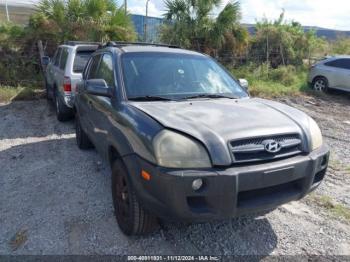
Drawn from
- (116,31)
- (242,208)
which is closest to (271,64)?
(116,31)

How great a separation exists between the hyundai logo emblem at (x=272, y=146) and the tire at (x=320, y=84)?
33.7 ft

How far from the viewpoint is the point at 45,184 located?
4145 millimetres

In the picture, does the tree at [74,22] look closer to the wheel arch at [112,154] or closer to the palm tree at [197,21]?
the palm tree at [197,21]

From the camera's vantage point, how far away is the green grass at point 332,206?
11.7ft

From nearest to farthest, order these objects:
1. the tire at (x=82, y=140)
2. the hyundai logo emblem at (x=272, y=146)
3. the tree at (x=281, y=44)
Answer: the hyundai logo emblem at (x=272, y=146)
the tire at (x=82, y=140)
the tree at (x=281, y=44)

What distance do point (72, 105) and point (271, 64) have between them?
10.6 meters

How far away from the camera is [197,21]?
11.9m

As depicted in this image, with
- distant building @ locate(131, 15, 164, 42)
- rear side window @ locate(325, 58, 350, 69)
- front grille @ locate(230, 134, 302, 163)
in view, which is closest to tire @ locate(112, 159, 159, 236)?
front grille @ locate(230, 134, 302, 163)

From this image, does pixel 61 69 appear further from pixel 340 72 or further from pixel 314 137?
pixel 340 72

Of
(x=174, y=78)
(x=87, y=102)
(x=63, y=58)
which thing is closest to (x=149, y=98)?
(x=174, y=78)

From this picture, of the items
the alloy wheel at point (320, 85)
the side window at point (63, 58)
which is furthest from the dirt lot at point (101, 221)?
the alloy wheel at point (320, 85)

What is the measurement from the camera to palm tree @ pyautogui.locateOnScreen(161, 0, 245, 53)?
1179 centimetres

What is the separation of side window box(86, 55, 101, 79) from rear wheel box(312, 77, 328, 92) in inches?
377

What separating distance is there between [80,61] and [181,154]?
16.0ft
